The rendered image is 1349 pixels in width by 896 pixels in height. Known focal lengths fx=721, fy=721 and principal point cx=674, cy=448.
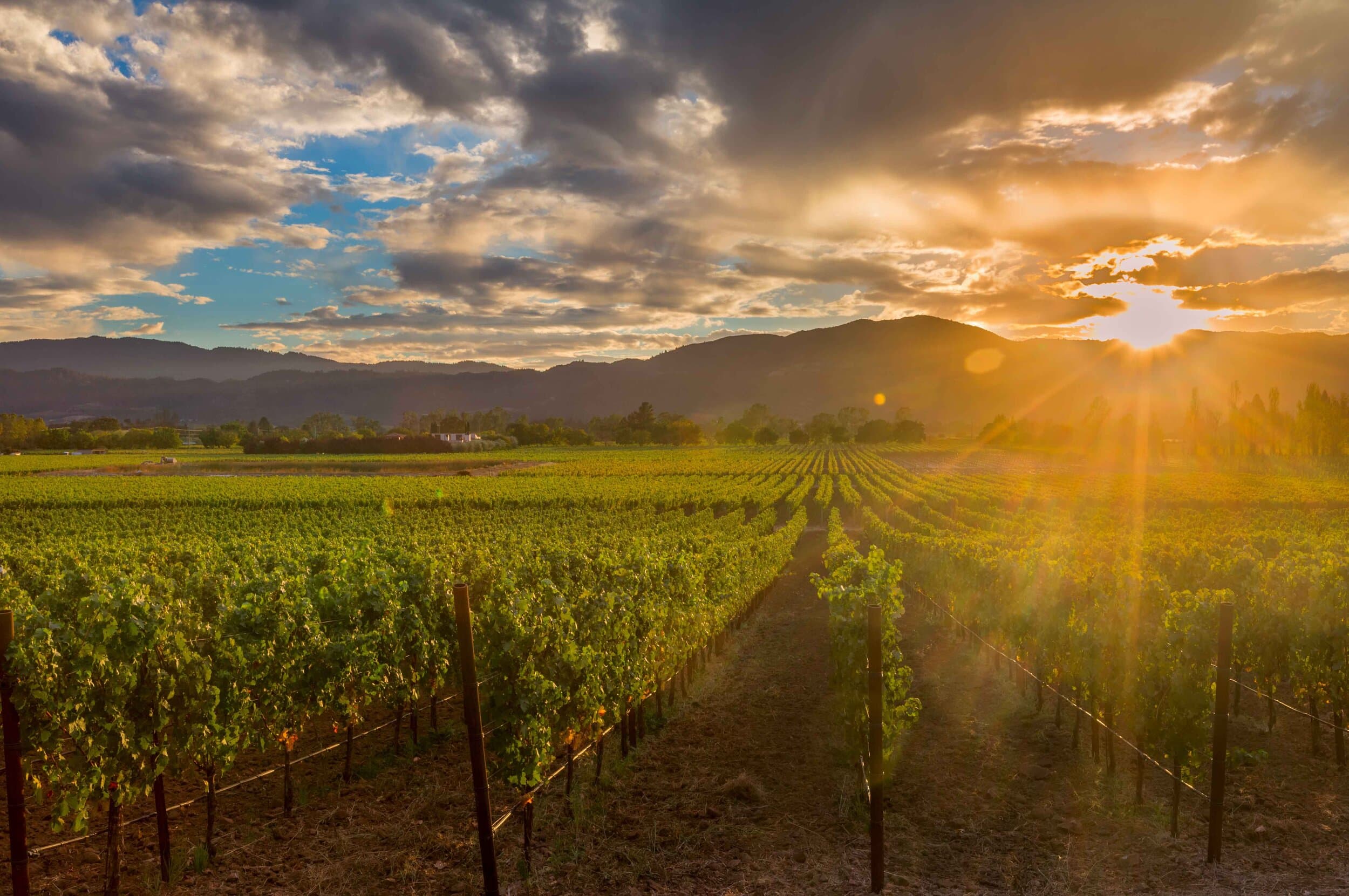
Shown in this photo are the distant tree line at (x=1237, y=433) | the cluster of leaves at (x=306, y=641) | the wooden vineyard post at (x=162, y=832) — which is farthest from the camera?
the distant tree line at (x=1237, y=433)

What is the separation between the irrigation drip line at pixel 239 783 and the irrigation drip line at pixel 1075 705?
8685mm

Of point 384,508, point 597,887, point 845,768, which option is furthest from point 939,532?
point 384,508

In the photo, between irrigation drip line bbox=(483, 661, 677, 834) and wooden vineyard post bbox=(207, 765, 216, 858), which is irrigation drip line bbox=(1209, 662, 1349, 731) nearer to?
irrigation drip line bbox=(483, 661, 677, 834)

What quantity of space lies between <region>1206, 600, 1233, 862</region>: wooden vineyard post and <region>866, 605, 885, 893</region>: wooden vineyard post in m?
3.75

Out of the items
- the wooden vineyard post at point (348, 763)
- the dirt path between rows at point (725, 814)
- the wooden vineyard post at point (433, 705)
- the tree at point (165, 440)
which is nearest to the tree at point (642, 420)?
the tree at point (165, 440)

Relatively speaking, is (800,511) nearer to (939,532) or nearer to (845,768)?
(939,532)

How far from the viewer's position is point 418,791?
9.88 m

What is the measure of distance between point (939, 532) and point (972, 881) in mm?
21689

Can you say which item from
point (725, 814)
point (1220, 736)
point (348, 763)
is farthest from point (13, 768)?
point (1220, 736)

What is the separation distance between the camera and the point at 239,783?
9.00m

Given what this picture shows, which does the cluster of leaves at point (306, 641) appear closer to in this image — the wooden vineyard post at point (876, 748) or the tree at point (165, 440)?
the wooden vineyard post at point (876, 748)

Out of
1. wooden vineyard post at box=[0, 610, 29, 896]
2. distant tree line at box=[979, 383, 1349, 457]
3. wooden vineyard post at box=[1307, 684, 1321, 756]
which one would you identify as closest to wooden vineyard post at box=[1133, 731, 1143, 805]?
wooden vineyard post at box=[1307, 684, 1321, 756]

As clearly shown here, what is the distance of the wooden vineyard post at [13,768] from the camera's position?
5742mm

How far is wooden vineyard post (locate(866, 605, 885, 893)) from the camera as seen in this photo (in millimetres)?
7605
